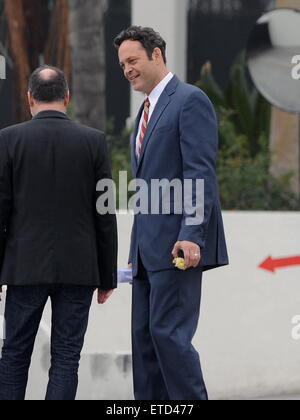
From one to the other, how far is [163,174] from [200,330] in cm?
195

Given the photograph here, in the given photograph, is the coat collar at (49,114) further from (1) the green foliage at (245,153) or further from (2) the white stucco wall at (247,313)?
(1) the green foliage at (245,153)

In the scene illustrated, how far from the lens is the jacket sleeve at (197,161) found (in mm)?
4555

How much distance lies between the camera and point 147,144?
15.6ft

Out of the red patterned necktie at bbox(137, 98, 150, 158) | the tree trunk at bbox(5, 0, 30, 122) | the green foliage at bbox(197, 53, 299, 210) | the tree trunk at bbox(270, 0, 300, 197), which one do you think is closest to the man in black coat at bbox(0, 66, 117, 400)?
the red patterned necktie at bbox(137, 98, 150, 158)

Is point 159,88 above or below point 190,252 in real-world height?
above

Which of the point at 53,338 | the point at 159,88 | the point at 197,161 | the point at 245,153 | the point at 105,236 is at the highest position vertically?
the point at 159,88

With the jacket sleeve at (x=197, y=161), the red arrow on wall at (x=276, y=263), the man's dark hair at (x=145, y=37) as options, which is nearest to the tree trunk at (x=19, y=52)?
the red arrow on wall at (x=276, y=263)

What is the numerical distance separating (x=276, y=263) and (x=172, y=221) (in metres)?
1.99

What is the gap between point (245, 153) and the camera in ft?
28.1

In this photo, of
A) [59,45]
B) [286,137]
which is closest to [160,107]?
[59,45]

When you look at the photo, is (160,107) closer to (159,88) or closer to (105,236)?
(159,88)

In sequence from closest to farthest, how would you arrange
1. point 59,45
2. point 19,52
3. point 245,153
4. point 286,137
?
point 245,153 < point 19,52 < point 59,45 < point 286,137

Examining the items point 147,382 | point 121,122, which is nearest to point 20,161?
point 147,382
